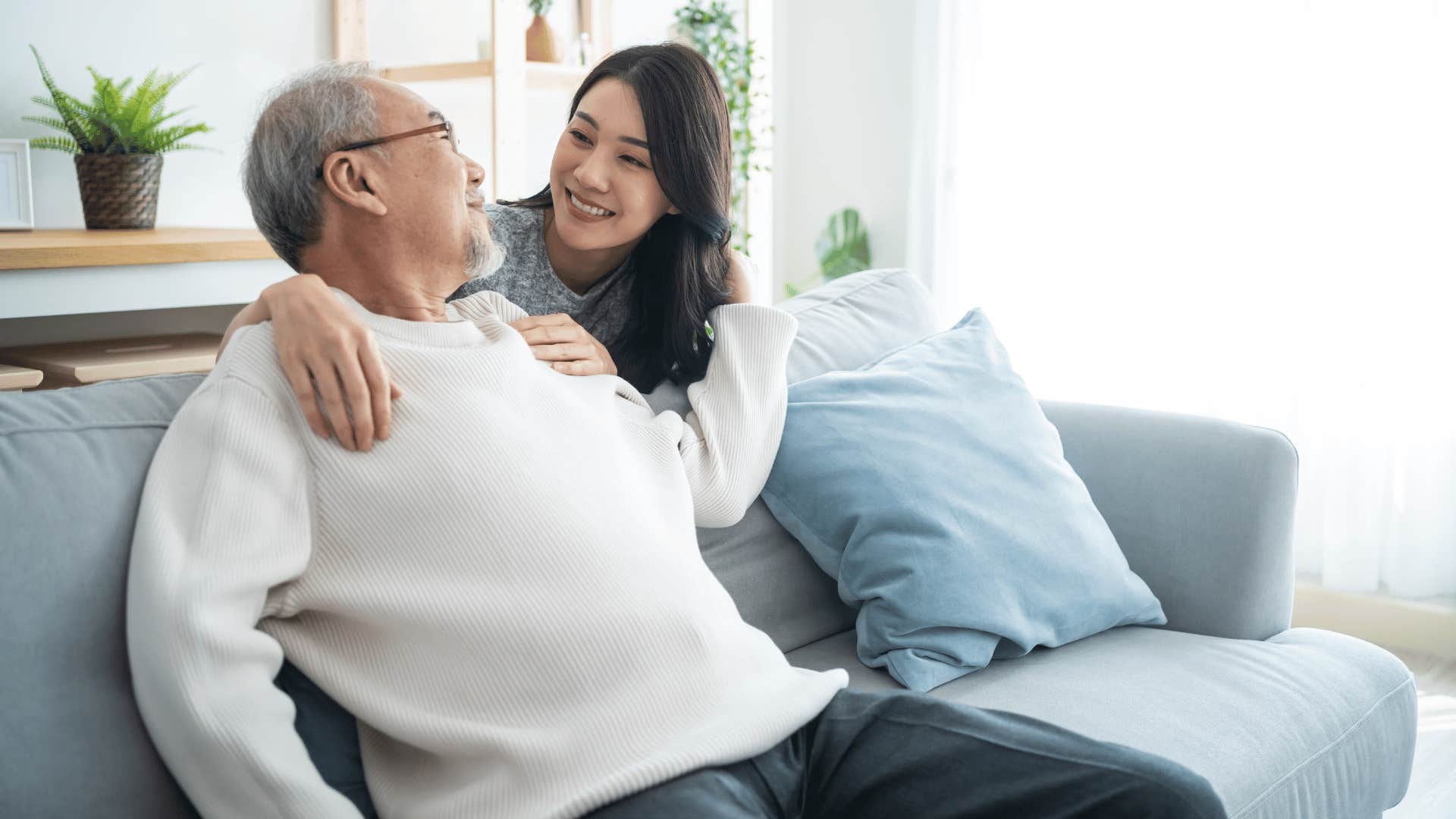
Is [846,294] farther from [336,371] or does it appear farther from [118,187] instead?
[118,187]

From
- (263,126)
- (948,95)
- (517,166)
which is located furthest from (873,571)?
(948,95)

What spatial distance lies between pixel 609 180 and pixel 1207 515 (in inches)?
39.2

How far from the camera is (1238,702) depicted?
1.48m

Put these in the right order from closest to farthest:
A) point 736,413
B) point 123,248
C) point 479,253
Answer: point 479,253 < point 736,413 < point 123,248

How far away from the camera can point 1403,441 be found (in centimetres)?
298

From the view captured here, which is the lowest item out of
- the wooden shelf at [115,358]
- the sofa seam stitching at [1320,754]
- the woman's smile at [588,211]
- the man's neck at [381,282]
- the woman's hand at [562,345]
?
the sofa seam stitching at [1320,754]

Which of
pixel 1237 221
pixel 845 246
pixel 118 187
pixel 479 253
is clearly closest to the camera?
pixel 479 253

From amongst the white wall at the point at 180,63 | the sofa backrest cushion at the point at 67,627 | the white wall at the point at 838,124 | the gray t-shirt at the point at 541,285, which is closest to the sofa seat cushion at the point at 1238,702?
the gray t-shirt at the point at 541,285

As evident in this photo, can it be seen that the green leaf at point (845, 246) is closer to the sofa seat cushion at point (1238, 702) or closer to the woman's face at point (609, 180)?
the woman's face at point (609, 180)

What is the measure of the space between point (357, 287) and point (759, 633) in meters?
0.59

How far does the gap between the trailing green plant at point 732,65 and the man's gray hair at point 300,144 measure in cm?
271

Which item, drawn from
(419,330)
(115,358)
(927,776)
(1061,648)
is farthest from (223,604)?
(115,358)

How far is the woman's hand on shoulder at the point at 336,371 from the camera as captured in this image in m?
1.09

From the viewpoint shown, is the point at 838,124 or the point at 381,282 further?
the point at 838,124
